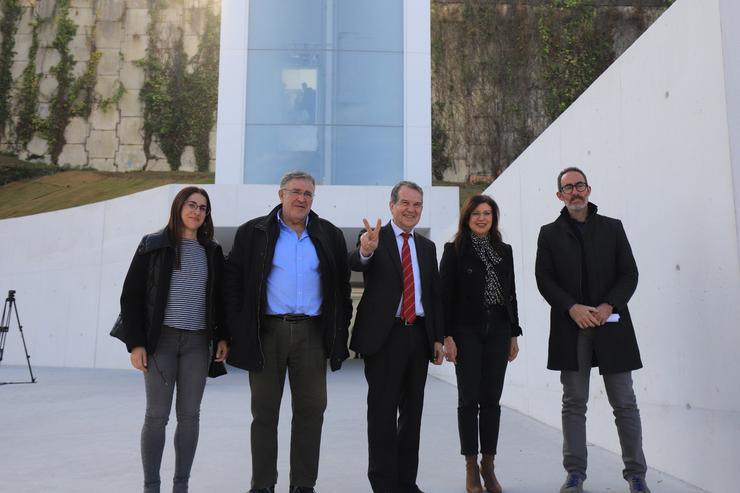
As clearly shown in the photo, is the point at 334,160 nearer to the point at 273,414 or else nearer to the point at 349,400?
the point at 349,400

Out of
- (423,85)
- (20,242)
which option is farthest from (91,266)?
(423,85)

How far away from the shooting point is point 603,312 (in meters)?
2.54

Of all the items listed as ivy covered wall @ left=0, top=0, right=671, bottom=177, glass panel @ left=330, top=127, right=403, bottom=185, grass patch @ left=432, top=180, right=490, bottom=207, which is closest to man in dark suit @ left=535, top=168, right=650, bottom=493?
glass panel @ left=330, top=127, right=403, bottom=185

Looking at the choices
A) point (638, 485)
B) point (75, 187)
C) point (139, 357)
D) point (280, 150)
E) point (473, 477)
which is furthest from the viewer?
point (75, 187)

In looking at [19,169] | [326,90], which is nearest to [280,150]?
[326,90]

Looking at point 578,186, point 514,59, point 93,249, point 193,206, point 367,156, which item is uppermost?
point 514,59

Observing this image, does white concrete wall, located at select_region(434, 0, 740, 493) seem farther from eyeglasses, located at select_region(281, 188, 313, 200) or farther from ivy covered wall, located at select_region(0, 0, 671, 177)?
ivy covered wall, located at select_region(0, 0, 671, 177)

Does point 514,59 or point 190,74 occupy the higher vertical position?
point 514,59

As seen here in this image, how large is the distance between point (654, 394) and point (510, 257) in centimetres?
108

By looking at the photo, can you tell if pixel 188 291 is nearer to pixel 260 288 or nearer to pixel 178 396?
pixel 260 288

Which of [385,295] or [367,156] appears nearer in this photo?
[385,295]

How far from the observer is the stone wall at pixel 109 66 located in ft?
63.5

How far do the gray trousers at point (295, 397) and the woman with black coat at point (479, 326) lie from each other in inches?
26.5

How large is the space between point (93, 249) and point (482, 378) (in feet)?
33.3
